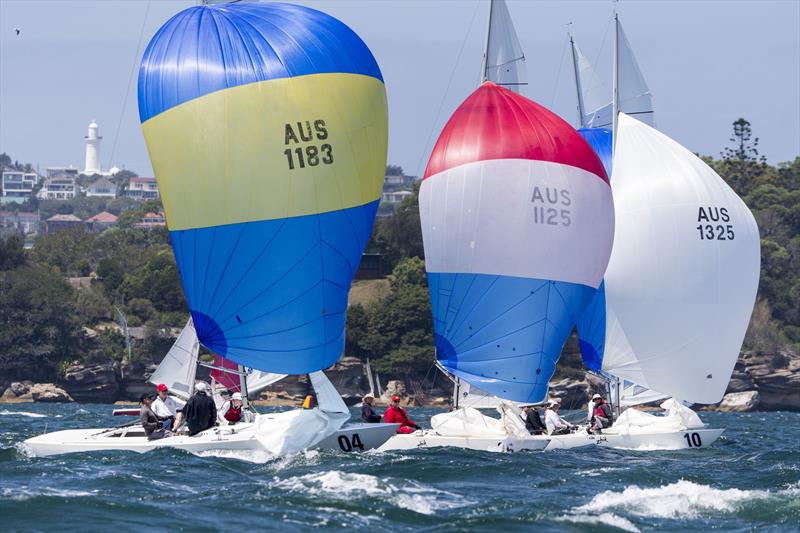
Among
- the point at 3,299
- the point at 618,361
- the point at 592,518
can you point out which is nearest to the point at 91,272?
the point at 3,299

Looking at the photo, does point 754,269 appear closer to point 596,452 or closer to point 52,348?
point 596,452

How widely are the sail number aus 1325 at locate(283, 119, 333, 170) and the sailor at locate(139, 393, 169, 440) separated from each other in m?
4.88

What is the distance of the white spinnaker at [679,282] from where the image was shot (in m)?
30.9

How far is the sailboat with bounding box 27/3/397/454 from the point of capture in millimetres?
23703

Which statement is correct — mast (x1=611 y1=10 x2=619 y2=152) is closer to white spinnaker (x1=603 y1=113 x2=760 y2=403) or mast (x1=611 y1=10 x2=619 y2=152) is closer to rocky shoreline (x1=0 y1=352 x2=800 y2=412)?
white spinnaker (x1=603 y1=113 x2=760 y2=403)

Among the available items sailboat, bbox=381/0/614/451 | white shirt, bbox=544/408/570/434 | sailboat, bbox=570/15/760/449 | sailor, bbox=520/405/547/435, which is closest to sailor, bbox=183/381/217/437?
sailboat, bbox=381/0/614/451

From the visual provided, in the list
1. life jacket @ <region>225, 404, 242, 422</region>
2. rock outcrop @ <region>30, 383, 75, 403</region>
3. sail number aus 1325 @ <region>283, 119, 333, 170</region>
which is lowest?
rock outcrop @ <region>30, 383, 75, 403</region>

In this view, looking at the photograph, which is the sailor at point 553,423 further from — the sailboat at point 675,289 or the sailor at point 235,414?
the sailor at point 235,414

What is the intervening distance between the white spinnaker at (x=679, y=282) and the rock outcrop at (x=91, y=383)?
2092 inches

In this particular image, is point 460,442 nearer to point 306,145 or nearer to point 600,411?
point 600,411

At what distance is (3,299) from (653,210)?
193 feet

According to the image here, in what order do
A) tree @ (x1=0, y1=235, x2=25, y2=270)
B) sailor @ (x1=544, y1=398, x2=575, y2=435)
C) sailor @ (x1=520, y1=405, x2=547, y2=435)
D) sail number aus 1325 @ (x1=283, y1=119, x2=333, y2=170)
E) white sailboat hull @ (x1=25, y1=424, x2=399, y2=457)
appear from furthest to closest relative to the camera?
1. tree @ (x1=0, y1=235, x2=25, y2=270)
2. sailor @ (x1=544, y1=398, x2=575, y2=435)
3. sailor @ (x1=520, y1=405, x2=547, y2=435)
4. sail number aus 1325 @ (x1=283, y1=119, x2=333, y2=170)
5. white sailboat hull @ (x1=25, y1=424, x2=399, y2=457)

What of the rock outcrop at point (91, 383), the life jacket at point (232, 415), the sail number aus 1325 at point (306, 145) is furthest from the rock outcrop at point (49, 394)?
the sail number aus 1325 at point (306, 145)

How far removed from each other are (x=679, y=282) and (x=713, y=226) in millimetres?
1464
